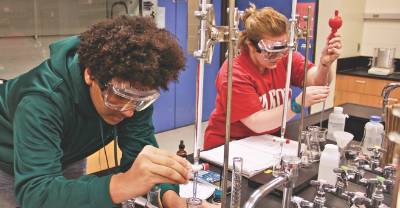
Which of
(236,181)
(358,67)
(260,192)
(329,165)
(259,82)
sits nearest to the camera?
(260,192)

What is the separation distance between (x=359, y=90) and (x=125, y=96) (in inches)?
137

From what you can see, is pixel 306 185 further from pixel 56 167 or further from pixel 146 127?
pixel 56 167

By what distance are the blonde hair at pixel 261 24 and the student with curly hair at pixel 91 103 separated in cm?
67

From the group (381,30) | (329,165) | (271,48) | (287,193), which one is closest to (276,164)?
(329,165)

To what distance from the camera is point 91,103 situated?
44.9 inches

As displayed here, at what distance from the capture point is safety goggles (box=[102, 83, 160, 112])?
0.96m

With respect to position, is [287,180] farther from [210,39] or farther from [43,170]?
[43,170]

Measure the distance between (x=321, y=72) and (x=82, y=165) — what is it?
4.09 feet

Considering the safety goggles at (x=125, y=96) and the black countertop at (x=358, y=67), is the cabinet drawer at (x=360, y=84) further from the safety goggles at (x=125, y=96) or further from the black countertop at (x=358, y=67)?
the safety goggles at (x=125, y=96)

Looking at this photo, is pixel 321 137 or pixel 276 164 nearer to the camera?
pixel 276 164

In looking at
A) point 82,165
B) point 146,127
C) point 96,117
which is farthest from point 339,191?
point 82,165

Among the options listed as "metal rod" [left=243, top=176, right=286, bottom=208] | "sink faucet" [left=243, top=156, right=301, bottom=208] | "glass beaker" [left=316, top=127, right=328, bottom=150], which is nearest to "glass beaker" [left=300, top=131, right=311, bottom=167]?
"glass beaker" [left=316, top=127, right=328, bottom=150]

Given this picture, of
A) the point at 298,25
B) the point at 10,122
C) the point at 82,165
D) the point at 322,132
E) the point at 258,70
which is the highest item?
the point at 298,25

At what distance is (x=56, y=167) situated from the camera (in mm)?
1004
